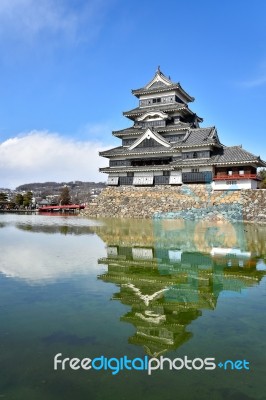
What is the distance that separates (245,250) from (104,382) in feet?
36.9

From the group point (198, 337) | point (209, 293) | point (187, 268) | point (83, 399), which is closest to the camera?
point (83, 399)

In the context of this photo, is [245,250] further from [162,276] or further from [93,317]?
[93,317]

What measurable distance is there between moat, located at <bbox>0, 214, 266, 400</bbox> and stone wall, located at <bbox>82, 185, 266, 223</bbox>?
23.4 metres

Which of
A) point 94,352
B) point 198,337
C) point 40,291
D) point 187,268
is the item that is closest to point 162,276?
point 187,268

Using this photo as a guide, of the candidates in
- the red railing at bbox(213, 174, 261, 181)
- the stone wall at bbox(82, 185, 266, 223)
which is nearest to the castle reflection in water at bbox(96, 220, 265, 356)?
the stone wall at bbox(82, 185, 266, 223)

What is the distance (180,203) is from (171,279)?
3028 cm

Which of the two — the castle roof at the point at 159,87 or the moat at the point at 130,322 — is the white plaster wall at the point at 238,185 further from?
the moat at the point at 130,322

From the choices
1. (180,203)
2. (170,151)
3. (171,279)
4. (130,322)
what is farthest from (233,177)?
(130,322)

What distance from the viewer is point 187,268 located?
1006 centimetres

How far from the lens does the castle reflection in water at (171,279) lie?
5.43 metres

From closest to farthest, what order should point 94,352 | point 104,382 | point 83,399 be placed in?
1. point 83,399
2. point 104,382
3. point 94,352

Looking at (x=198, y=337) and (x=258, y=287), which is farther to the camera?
(x=258, y=287)

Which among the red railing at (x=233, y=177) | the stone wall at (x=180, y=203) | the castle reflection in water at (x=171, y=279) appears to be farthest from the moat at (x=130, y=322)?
the red railing at (x=233, y=177)

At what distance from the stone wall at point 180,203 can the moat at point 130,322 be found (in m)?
23.4
